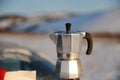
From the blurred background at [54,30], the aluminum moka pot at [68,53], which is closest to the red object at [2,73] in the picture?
the blurred background at [54,30]

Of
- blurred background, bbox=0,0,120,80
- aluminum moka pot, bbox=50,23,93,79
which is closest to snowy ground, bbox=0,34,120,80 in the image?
blurred background, bbox=0,0,120,80

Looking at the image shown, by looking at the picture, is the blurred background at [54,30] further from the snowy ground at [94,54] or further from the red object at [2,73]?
the red object at [2,73]

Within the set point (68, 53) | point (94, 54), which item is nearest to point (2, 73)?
point (68, 53)

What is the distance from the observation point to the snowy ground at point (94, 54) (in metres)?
1.39

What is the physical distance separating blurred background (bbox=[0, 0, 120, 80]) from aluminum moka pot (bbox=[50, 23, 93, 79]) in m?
0.16

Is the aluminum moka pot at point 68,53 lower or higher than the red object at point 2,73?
higher

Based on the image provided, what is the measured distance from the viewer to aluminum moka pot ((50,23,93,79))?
121 cm

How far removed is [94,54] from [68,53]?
0.22 meters

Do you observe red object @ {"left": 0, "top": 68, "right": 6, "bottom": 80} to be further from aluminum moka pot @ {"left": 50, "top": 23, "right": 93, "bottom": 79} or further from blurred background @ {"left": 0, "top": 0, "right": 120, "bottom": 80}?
aluminum moka pot @ {"left": 50, "top": 23, "right": 93, "bottom": 79}

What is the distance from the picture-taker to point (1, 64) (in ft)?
4.53

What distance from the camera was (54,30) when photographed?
1.39m

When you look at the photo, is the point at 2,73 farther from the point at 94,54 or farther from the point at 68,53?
the point at 94,54

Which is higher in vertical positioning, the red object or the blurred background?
the blurred background

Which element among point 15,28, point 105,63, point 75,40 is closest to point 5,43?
point 15,28
